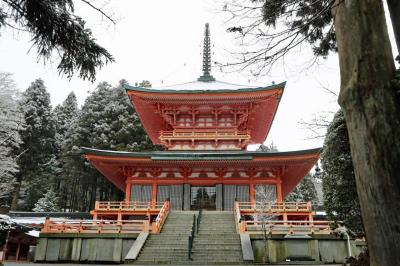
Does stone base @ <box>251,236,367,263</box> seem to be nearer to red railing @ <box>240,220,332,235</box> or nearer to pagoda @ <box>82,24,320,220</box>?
red railing @ <box>240,220,332,235</box>

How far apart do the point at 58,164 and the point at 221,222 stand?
102 ft

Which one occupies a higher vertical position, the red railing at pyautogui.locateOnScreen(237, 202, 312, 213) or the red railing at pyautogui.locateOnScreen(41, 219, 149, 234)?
the red railing at pyautogui.locateOnScreen(237, 202, 312, 213)

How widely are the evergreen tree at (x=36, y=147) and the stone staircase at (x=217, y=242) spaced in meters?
26.6

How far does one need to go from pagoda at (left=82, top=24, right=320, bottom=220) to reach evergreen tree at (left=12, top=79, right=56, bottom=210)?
61.7ft

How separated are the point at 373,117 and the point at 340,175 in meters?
3.77

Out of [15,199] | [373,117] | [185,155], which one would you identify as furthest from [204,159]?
[15,199]

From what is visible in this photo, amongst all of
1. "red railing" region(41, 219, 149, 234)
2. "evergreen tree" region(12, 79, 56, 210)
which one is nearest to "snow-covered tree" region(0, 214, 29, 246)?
"red railing" region(41, 219, 149, 234)

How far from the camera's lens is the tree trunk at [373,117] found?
10.9 feet

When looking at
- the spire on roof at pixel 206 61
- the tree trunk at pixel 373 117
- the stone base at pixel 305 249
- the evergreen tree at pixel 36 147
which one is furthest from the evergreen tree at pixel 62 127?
the tree trunk at pixel 373 117

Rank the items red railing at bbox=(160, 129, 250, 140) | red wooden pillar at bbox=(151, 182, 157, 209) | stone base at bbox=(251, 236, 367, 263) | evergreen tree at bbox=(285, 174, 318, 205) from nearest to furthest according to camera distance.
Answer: stone base at bbox=(251, 236, 367, 263) → red wooden pillar at bbox=(151, 182, 157, 209) → red railing at bbox=(160, 129, 250, 140) → evergreen tree at bbox=(285, 174, 318, 205)

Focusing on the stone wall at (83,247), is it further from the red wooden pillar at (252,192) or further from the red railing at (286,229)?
the red wooden pillar at (252,192)

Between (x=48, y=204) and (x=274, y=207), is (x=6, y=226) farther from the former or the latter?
(x=48, y=204)

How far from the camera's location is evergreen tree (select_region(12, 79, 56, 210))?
36.8 m

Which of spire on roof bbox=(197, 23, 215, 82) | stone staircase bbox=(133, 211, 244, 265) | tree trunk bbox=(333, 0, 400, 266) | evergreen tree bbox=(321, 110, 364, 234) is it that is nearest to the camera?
tree trunk bbox=(333, 0, 400, 266)
